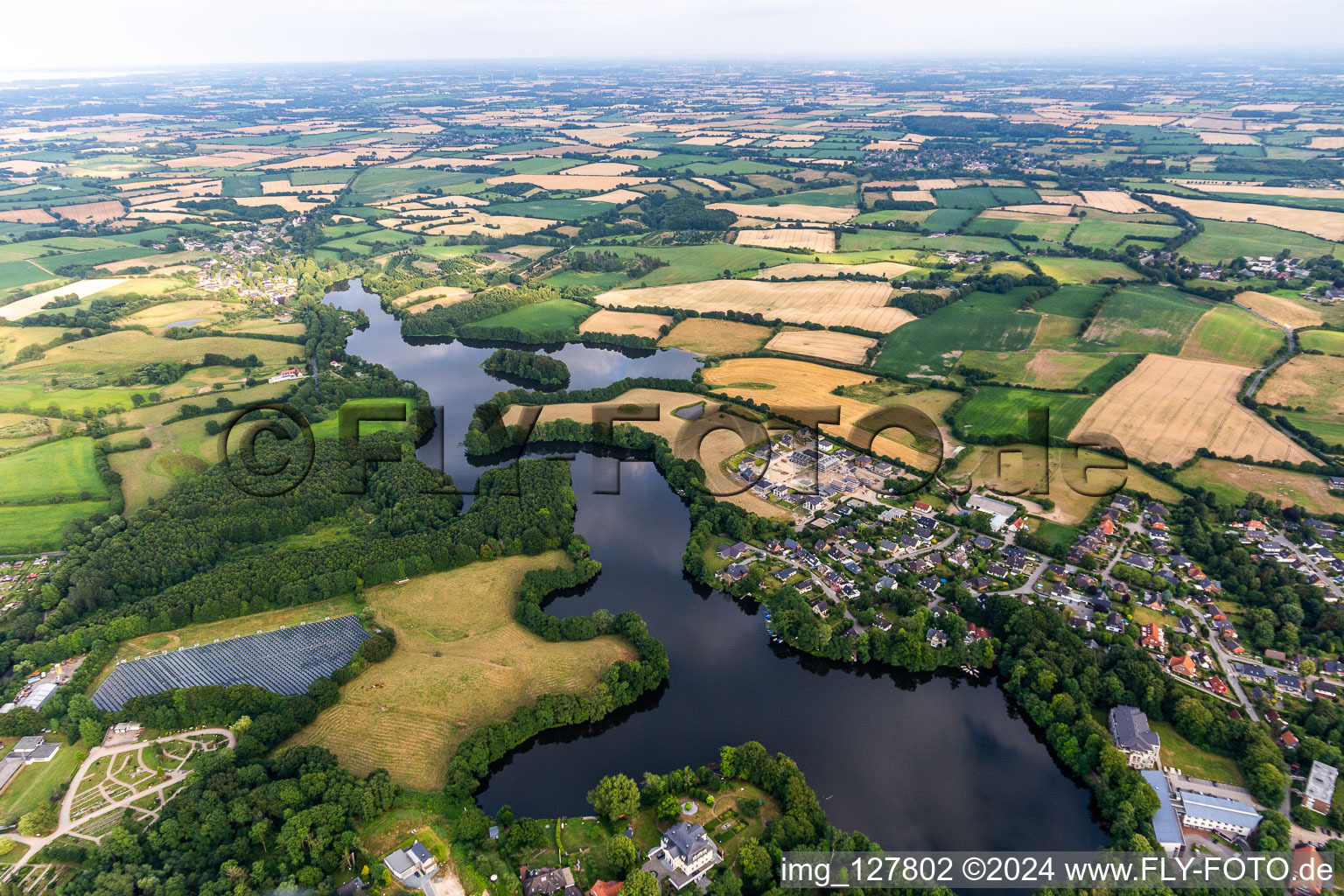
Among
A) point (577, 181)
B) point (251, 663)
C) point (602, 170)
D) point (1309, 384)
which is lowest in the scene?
point (251, 663)

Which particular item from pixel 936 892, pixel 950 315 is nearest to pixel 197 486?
pixel 936 892

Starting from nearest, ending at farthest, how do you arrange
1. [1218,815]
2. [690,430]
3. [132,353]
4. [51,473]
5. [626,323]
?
[1218,815] → [51,473] → [690,430] → [132,353] → [626,323]

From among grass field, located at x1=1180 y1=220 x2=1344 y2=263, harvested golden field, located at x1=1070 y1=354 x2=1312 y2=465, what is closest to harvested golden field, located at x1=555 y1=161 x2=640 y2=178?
grass field, located at x1=1180 y1=220 x2=1344 y2=263

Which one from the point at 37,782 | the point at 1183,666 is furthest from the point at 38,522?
the point at 1183,666

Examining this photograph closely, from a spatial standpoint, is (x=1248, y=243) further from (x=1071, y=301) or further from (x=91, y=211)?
(x=91, y=211)

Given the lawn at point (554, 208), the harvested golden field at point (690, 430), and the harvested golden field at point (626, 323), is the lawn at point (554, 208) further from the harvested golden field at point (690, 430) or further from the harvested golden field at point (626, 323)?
the harvested golden field at point (690, 430)

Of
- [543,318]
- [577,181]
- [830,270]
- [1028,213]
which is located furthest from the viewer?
[577,181]

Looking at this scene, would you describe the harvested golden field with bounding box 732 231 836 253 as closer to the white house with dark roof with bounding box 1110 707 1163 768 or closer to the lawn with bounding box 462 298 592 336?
the lawn with bounding box 462 298 592 336
